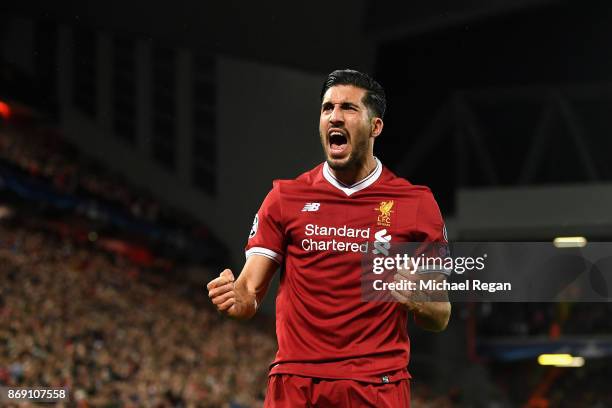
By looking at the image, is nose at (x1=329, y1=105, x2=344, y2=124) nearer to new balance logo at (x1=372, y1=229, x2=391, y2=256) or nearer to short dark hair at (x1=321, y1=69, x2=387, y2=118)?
short dark hair at (x1=321, y1=69, x2=387, y2=118)

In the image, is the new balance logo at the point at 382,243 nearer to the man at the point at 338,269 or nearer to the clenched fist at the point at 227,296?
the man at the point at 338,269

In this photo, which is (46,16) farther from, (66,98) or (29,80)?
(66,98)

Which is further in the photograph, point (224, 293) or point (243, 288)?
point (243, 288)

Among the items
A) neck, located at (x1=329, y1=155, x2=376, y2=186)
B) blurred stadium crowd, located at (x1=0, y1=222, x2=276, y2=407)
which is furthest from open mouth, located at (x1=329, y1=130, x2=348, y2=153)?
blurred stadium crowd, located at (x1=0, y1=222, x2=276, y2=407)

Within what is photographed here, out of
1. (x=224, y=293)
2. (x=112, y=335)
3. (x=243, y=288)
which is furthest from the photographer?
(x=112, y=335)

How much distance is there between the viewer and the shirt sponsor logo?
12.3 ft

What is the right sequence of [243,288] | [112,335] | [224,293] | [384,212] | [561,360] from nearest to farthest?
[224,293], [243,288], [384,212], [112,335], [561,360]

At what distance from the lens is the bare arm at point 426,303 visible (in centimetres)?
346

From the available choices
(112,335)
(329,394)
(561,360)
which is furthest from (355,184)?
(561,360)

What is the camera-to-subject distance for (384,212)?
12.4 ft

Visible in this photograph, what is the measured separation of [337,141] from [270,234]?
45 cm

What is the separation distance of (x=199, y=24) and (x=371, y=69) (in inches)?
204

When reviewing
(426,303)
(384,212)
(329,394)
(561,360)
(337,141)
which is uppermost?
(561,360)

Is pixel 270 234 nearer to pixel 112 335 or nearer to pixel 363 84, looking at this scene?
pixel 363 84
